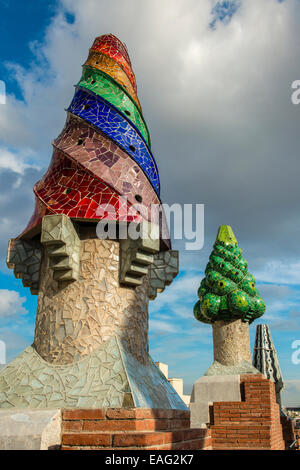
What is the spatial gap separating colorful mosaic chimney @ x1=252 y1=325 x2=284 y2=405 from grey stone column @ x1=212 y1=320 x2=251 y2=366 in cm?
323

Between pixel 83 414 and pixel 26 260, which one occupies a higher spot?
pixel 26 260

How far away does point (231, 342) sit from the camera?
10.3 m

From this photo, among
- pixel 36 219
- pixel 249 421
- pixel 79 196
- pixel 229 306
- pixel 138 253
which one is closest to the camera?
pixel 138 253

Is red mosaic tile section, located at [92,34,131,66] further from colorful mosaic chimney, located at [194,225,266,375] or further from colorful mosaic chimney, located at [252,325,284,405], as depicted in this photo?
colorful mosaic chimney, located at [252,325,284,405]

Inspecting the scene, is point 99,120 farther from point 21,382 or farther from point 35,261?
point 21,382

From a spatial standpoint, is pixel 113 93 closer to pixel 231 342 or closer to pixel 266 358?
pixel 231 342

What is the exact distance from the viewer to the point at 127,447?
369 cm

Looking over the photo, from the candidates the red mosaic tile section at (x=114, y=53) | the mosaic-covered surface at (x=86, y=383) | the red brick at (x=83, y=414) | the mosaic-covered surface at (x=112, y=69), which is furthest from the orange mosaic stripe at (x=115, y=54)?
the red brick at (x=83, y=414)

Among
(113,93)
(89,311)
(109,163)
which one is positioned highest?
(113,93)

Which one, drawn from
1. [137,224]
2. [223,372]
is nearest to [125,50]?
[137,224]

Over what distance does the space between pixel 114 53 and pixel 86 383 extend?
530 cm

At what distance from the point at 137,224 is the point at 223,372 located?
5908 mm

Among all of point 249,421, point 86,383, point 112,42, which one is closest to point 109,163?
point 112,42
